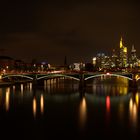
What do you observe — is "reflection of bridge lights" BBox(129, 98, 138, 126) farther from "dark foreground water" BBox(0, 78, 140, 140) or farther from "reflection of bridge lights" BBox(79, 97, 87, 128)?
"reflection of bridge lights" BBox(79, 97, 87, 128)

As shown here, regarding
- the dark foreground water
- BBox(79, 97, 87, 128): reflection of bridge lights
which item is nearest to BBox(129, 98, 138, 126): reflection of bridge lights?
the dark foreground water

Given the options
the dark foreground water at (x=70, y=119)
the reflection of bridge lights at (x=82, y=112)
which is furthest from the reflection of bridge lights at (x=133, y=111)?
the reflection of bridge lights at (x=82, y=112)

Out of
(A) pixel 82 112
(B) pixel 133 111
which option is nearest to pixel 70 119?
(A) pixel 82 112

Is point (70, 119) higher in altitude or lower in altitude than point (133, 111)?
lower

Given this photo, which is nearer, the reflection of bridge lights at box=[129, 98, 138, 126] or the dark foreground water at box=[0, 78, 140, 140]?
the dark foreground water at box=[0, 78, 140, 140]

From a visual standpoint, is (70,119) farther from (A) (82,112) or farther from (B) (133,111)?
(B) (133,111)

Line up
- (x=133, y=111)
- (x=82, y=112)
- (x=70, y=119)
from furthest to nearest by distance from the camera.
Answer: (x=133, y=111) < (x=82, y=112) < (x=70, y=119)

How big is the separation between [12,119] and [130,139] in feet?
31.4

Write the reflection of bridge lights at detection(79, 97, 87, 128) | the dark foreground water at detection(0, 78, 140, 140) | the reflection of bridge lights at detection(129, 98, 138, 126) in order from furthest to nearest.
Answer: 1. the reflection of bridge lights at detection(129, 98, 138, 126)
2. the reflection of bridge lights at detection(79, 97, 87, 128)
3. the dark foreground water at detection(0, 78, 140, 140)

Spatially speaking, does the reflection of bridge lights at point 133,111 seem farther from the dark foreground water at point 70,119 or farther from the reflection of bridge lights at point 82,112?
the reflection of bridge lights at point 82,112

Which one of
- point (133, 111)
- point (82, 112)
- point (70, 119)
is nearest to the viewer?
point (70, 119)

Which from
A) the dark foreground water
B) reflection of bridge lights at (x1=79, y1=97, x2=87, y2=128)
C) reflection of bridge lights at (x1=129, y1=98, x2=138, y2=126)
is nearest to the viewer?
the dark foreground water

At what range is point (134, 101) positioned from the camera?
31344 millimetres

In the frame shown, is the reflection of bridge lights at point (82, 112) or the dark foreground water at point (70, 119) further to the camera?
the reflection of bridge lights at point (82, 112)
